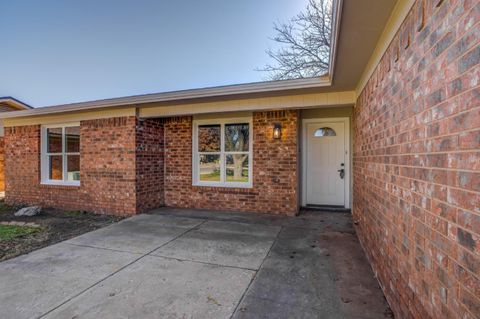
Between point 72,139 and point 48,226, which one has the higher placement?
point 72,139

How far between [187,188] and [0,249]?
11.9 feet

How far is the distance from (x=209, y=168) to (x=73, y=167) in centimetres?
387

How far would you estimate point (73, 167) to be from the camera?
6.96m

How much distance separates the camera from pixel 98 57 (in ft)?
41.5

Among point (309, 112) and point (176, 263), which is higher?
point (309, 112)

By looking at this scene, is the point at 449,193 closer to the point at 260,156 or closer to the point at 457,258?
the point at 457,258

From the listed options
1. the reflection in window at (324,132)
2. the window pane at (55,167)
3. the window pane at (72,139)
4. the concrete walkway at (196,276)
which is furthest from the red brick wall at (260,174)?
the window pane at (55,167)

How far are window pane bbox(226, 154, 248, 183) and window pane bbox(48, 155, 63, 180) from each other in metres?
4.88

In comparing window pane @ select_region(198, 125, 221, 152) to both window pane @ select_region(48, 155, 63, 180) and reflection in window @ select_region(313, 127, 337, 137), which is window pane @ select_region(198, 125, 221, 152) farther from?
window pane @ select_region(48, 155, 63, 180)

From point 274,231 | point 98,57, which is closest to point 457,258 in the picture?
point 274,231

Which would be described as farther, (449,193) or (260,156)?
(260,156)

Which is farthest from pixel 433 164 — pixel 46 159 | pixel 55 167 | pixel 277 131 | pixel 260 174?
pixel 46 159

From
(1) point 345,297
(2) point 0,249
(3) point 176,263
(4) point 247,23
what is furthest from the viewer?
(4) point 247,23

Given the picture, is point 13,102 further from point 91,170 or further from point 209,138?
point 209,138
